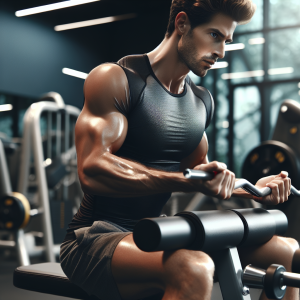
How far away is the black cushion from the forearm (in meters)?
0.30

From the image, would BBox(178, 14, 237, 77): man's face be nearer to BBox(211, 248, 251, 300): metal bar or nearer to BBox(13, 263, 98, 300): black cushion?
BBox(211, 248, 251, 300): metal bar

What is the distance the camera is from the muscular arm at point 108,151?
103cm

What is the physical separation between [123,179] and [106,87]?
0.95 ft

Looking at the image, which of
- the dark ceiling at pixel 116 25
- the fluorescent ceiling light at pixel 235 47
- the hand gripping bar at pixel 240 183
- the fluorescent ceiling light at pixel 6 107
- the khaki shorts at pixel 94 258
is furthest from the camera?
the dark ceiling at pixel 116 25

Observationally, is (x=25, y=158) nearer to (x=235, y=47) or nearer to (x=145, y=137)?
(x=145, y=137)

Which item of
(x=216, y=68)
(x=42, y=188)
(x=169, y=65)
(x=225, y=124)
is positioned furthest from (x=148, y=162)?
(x=216, y=68)

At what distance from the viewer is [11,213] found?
2822 millimetres

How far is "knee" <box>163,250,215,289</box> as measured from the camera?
33.9 inches

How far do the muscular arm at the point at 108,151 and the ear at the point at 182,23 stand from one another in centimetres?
25

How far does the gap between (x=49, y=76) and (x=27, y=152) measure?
5502 mm

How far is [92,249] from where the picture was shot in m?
1.07

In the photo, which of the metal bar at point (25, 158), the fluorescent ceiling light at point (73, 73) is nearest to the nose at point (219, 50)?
the metal bar at point (25, 158)

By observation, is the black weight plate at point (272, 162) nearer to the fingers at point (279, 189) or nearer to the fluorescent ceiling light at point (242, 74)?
the fingers at point (279, 189)

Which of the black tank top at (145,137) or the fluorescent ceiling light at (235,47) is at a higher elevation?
the fluorescent ceiling light at (235,47)
